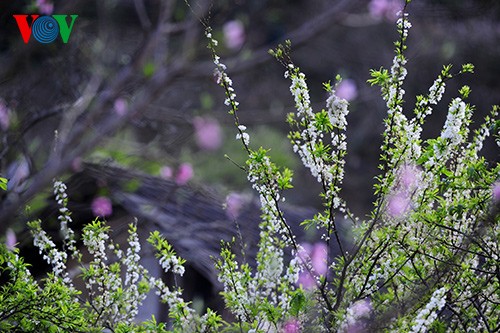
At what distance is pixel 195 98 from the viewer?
1709 centimetres

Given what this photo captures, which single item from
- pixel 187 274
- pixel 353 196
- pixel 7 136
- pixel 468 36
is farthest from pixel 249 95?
pixel 7 136

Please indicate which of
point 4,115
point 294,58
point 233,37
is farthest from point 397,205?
point 294,58

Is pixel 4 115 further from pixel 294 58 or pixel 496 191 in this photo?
pixel 294 58

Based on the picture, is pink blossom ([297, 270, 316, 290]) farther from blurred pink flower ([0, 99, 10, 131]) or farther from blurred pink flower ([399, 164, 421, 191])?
blurred pink flower ([0, 99, 10, 131])

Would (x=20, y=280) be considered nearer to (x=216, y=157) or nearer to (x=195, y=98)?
(x=216, y=157)

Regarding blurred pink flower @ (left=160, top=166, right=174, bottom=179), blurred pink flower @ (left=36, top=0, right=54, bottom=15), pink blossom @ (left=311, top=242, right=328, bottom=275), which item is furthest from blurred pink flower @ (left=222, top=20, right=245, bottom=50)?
blurred pink flower @ (left=36, top=0, right=54, bottom=15)

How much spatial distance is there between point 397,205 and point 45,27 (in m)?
3.49

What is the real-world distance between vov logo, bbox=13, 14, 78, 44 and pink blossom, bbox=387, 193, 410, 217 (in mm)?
2821

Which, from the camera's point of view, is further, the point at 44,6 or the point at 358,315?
the point at 44,6

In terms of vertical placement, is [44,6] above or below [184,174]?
above

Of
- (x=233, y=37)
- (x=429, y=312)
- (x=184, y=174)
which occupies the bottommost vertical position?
(x=429, y=312)

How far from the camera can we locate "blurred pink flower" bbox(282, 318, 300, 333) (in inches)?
130

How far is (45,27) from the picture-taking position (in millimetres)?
5965

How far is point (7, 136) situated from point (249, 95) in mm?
13419
